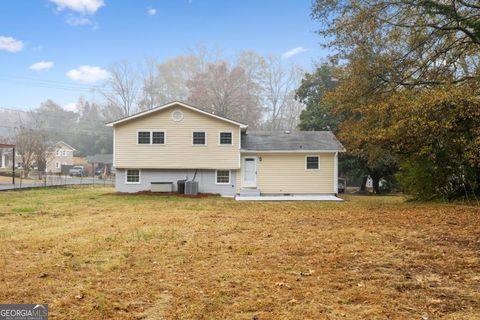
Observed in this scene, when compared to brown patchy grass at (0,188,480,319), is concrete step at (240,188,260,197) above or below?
above

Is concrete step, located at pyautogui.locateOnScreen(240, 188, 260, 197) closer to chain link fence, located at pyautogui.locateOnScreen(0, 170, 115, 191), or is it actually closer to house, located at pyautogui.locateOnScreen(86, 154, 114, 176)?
chain link fence, located at pyautogui.locateOnScreen(0, 170, 115, 191)

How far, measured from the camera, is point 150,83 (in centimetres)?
5984

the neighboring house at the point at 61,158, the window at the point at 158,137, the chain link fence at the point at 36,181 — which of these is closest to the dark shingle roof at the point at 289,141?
the window at the point at 158,137

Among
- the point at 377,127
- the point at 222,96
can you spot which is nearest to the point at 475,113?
the point at 377,127

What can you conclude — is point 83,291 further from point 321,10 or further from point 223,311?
point 321,10

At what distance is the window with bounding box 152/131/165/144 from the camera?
21141mm

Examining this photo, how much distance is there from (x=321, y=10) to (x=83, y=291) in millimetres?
12752

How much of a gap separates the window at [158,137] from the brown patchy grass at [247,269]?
11.6 metres

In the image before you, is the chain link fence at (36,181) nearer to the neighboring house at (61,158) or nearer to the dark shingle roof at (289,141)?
the dark shingle roof at (289,141)

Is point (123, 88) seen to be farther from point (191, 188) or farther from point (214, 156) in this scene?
point (191, 188)

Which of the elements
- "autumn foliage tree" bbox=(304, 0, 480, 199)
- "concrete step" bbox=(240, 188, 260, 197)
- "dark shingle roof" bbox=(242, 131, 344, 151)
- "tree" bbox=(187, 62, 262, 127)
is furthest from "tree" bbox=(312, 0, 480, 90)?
"tree" bbox=(187, 62, 262, 127)

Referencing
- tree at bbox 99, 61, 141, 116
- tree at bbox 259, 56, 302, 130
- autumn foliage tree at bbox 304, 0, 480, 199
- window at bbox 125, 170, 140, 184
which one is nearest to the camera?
autumn foliage tree at bbox 304, 0, 480, 199

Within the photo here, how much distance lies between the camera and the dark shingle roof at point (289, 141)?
69.2 feet

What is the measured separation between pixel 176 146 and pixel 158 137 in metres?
1.16
